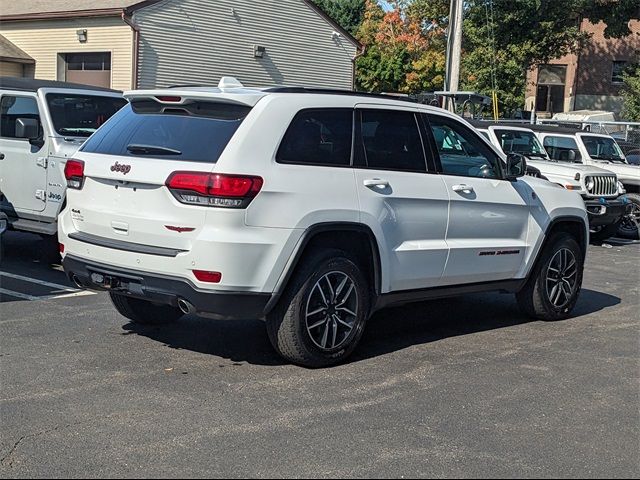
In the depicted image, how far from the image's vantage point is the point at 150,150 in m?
5.68

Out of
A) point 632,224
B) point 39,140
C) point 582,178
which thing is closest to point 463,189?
point 39,140

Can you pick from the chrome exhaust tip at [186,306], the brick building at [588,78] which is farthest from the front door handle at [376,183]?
the brick building at [588,78]

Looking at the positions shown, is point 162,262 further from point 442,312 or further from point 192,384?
point 442,312

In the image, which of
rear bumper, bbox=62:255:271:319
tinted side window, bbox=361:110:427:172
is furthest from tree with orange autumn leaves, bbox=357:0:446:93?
rear bumper, bbox=62:255:271:319

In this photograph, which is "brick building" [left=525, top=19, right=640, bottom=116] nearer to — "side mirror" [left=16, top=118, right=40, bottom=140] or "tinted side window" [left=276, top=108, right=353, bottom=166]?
"side mirror" [left=16, top=118, right=40, bottom=140]

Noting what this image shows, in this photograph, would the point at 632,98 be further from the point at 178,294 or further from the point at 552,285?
the point at 178,294

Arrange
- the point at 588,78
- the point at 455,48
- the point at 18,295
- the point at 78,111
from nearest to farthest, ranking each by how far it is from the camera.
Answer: the point at 18,295
the point at 78,111
the point at 455,48
the point at 588,78

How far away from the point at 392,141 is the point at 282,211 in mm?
1383

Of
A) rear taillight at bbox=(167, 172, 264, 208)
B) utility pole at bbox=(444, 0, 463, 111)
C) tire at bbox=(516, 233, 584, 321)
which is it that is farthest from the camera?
utility pole at bbox=(444, 0, 463, 111)

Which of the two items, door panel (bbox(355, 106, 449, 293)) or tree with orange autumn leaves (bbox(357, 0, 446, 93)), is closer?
door panel (bbox(355, 106, 449, 293))

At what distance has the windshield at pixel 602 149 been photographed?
15.8 metres

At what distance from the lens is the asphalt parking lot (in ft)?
14.2

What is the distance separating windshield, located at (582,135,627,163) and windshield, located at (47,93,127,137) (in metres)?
9.30

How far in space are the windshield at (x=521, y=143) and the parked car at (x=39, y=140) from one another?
24.9 feet
